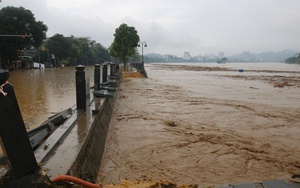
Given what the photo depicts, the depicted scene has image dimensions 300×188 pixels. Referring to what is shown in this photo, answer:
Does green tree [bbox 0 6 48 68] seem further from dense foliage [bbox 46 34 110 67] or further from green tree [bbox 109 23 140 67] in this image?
dense foliage [bbox 46 34 110 67]

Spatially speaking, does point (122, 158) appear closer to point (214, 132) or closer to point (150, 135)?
point (150, 135)

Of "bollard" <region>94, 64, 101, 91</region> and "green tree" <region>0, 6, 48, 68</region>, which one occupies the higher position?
"green tree" <region>0, 6, 48, 68</region>

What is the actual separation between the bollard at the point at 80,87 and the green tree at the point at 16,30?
37.4 m

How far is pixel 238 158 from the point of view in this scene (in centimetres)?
463

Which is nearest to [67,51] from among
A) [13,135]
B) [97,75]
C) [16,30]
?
[16,30]

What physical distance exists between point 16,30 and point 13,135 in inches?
1807

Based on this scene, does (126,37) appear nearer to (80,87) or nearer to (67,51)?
(80,87)

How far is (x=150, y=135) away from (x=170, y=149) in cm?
102

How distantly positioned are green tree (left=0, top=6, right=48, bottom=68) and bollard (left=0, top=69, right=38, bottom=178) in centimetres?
4117

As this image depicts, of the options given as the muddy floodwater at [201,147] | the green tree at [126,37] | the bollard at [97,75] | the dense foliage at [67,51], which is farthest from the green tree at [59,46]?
the muddy floodwater at [201,147]

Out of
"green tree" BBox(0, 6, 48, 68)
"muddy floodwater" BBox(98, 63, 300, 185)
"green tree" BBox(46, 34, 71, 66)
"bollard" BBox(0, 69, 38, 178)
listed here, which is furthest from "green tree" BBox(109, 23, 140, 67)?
"bollard" BBox(0, 69, 38, 178)

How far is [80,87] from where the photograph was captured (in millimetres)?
5926

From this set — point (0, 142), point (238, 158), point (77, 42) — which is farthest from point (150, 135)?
point (77, 42)

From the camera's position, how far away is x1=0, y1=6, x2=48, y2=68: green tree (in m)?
39.2
